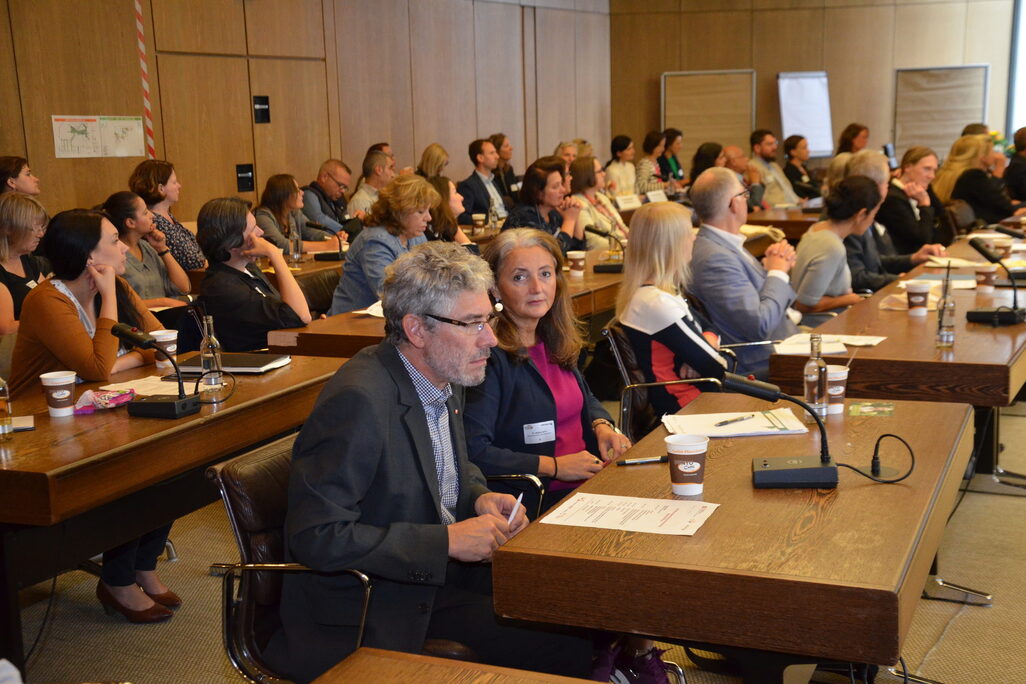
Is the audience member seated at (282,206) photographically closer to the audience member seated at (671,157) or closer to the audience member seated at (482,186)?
the audience member seated at (482,186)

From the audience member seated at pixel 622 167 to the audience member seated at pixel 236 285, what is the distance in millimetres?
8060

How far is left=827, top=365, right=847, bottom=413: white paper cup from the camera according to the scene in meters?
2.76

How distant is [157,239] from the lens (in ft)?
20.3

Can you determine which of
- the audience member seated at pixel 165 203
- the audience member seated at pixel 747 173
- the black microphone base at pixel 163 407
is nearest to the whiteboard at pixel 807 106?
the audience member seated at pixel 747 173

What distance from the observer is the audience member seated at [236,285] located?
13.7 feet

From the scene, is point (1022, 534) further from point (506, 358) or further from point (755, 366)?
point (506, 358)

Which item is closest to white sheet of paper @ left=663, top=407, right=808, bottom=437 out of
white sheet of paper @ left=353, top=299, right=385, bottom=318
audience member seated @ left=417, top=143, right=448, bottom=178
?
white sheet of paper @ left=353, top=299, right=385, bottom=318

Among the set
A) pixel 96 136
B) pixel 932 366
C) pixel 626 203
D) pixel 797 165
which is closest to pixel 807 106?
pixel 797 165

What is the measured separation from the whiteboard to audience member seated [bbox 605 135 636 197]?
3249 millimetres

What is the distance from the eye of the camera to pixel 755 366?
423cm

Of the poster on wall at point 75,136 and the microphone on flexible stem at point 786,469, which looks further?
the poster on wall at point 75,136

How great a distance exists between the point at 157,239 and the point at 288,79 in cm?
353

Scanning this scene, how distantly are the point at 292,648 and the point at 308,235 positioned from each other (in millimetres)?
6644

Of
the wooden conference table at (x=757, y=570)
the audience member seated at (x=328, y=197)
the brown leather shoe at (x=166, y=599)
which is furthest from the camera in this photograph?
the audience member seated at (x=328, y=197)
